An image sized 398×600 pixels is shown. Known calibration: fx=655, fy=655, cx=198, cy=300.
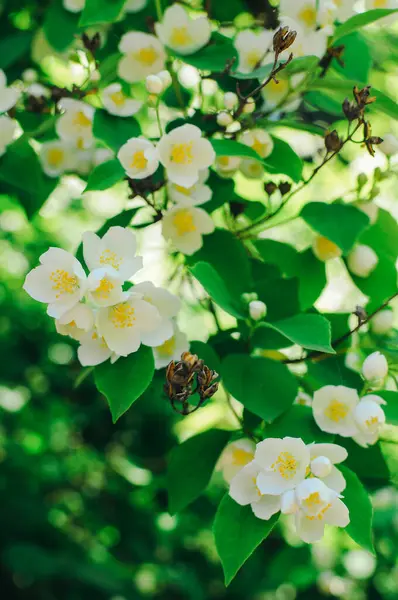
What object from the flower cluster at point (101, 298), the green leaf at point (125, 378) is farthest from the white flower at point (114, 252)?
the green leaf at point (125, 378)

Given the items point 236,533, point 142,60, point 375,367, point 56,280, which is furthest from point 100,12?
point 236,533

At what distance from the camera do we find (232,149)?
0.96 metres

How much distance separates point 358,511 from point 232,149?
53 centimetres

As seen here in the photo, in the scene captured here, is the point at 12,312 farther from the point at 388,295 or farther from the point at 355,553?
the point at 388,295

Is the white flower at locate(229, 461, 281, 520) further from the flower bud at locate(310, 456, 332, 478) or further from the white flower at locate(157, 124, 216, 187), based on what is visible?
the white flower at locate(157, 124, 216, 187)

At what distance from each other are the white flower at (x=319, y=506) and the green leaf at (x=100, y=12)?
762 millimetres

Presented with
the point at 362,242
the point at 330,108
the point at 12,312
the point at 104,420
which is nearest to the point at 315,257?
the point at 362,242

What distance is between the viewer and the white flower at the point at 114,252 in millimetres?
881

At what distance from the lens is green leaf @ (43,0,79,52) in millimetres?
1289

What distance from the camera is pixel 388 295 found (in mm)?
1113

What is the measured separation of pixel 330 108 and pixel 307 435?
1.97ft

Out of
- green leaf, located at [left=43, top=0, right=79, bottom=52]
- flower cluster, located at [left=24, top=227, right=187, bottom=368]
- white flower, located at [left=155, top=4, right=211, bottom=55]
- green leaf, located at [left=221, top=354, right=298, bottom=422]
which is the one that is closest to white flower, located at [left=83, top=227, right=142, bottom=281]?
flower cluster, located at [left=24, top=227, right=187, bottom=368]

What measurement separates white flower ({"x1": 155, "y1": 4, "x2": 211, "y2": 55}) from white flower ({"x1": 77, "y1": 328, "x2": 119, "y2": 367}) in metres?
0.56

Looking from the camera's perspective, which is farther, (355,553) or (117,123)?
(355,553)
